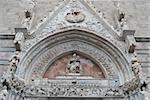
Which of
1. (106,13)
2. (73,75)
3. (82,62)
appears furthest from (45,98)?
(106,13)

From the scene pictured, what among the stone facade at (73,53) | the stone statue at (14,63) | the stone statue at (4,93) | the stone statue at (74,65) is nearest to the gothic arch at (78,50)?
the stone facade at (73,53)

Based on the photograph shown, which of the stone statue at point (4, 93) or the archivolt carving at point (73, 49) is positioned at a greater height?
the archivolt carving at point (73, 49)

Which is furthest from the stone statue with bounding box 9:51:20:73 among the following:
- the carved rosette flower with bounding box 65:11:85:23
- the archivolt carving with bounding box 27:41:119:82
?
the carved rosette flower with bounding box 65:11:85:23

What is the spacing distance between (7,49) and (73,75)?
2.09 meters

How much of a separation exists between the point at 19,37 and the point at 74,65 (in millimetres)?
1706

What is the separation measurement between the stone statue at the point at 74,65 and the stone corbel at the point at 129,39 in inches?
56.8

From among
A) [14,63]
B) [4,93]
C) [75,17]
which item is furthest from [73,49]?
[4,93]

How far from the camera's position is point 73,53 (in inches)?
345

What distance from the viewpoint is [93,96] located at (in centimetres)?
764

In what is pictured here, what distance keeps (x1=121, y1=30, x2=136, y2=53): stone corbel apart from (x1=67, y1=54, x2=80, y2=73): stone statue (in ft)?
4.73

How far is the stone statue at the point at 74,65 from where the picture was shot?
8.24 metres

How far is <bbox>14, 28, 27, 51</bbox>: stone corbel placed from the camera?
25.8 feet

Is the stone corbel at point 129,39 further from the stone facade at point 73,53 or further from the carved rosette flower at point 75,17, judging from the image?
the carved rosette flower at point 75,17

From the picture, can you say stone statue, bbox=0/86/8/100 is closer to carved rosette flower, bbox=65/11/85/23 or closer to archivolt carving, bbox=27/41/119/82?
archivolt carving, bbox=27/41/119/82
